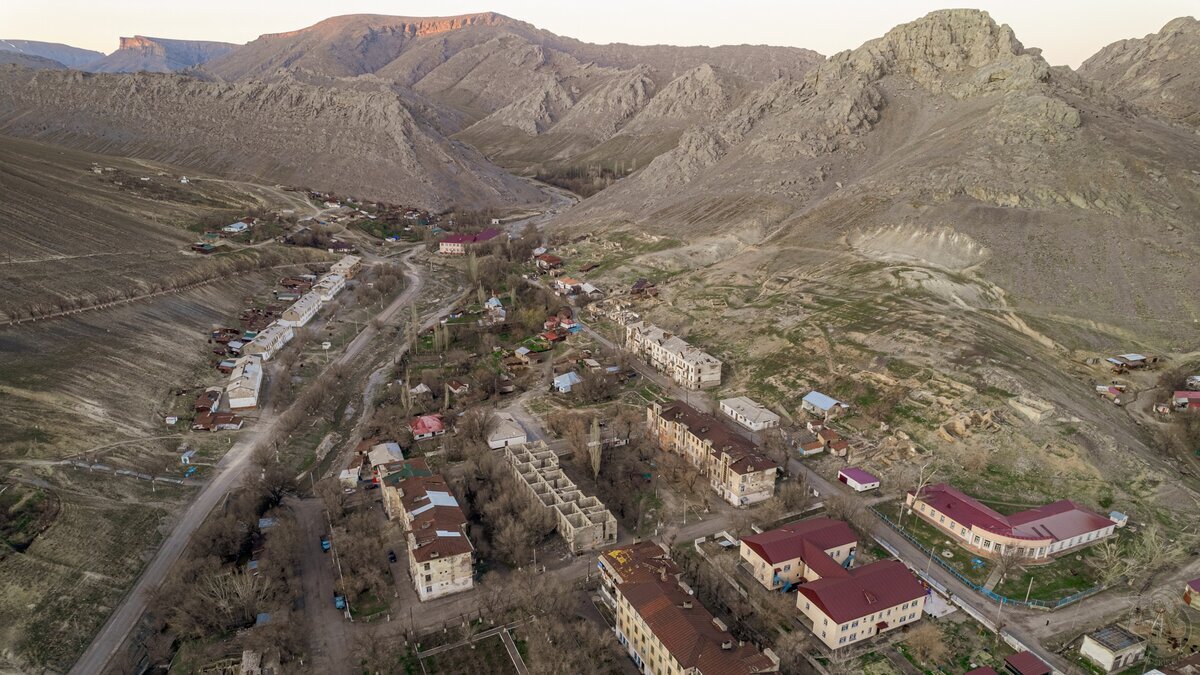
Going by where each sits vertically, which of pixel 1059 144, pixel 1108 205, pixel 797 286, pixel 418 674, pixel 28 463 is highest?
pixel 1059 144

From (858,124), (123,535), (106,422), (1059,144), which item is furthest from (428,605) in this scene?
(858,124)

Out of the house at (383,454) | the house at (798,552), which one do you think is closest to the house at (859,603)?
the house at (798,552)

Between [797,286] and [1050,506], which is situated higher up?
[797,286]

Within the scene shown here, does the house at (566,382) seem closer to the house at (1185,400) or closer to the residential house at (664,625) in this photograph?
the residential house at (664,625)

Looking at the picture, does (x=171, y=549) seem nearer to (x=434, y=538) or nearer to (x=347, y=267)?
(x=434, y=538)

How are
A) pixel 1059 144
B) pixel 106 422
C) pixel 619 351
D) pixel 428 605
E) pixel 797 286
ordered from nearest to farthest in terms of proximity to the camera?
→ 1. pixel 428 605
2. pixel 106 422
3. pixel 619 351
4. pixel 797 286
5. pixel 1059 144

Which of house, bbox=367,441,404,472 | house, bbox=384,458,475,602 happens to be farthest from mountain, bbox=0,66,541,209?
house, bbox=384,458,475,602

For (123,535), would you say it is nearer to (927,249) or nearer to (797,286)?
(797,286)

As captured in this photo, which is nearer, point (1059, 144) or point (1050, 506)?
point (1050, 506)
